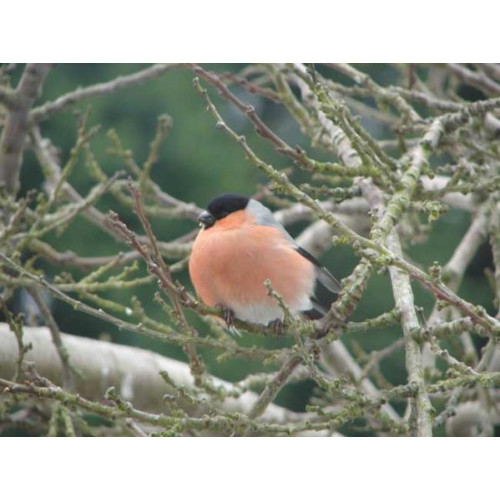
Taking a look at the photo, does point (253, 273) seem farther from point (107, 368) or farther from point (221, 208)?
point (107, 368)

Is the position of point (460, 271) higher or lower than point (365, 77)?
lower

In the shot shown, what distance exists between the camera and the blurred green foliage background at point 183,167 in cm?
349

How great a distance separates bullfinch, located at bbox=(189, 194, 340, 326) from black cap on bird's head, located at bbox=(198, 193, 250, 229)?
3 cm

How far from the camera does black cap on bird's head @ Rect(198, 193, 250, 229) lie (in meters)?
2.00

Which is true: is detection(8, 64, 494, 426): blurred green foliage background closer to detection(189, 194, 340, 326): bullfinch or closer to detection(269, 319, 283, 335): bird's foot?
detection(189, 194, 340, 326): bullfinch

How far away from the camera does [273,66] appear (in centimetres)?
219

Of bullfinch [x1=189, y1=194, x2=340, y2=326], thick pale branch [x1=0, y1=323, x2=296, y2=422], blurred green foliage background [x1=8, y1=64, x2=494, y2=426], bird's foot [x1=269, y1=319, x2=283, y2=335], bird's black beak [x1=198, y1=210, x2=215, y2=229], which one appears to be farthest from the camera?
blurred green foliage background [x1=8, y1=64, x2=494, y2=426]

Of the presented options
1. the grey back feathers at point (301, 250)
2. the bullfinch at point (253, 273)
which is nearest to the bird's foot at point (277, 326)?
the bullfinch at point (253, 273)

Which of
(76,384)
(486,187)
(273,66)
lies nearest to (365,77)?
(273,66)

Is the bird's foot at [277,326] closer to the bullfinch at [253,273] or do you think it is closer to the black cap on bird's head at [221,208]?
the bullfinch at [253,273]

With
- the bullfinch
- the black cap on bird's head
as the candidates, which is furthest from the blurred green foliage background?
the bullfinch
